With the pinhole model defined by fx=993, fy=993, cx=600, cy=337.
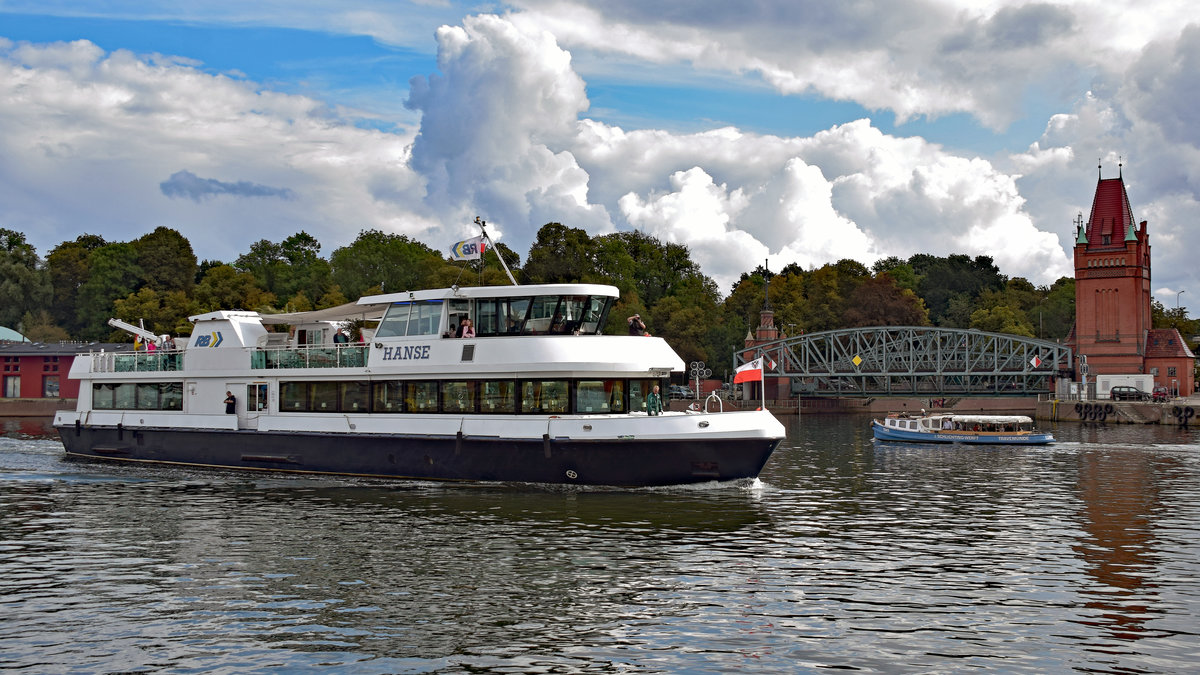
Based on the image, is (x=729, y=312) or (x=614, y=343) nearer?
(x=614, y=343)

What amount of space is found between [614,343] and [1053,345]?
3670 inches

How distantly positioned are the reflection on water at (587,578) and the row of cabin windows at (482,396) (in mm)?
2722

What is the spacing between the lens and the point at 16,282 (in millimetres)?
135875

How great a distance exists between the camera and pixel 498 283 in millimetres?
113625

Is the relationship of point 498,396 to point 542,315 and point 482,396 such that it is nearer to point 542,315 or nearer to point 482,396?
point 482,396

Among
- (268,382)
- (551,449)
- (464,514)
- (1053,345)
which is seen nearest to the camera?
(464,514)

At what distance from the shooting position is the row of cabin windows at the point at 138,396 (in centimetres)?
4200

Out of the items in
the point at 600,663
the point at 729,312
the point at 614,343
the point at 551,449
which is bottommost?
the point at 600,663

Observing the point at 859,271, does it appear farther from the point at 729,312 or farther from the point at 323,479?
the point at 323,479

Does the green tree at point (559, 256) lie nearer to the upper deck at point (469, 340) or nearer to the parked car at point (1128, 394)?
the parked car at point (1128, 394)

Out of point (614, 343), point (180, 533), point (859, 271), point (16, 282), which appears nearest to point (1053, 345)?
point (859, 271)

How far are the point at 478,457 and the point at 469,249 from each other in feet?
25.3

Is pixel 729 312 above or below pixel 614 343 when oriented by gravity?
above

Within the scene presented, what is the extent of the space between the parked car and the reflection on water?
227 ft
